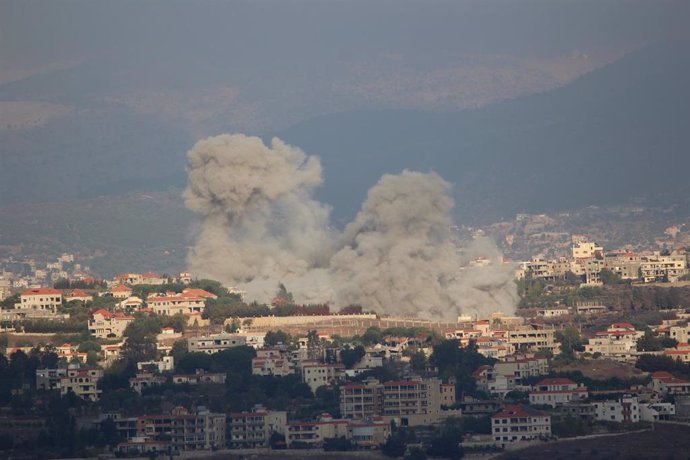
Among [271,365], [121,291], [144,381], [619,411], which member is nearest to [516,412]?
[619,411]

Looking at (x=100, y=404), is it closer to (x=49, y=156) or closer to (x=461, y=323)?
(x=461, y=323)

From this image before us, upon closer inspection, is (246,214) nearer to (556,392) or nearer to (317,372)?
(317,372)

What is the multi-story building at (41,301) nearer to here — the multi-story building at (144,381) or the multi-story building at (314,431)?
the multi-story building at (144,381)

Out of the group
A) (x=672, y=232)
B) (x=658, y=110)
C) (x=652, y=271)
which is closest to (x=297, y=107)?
(x=658, y=110)

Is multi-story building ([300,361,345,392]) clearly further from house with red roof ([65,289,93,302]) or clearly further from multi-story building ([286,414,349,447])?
house with red roof ([65,289,93,302])

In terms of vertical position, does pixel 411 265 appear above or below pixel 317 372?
above

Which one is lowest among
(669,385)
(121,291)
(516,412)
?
(516,412)

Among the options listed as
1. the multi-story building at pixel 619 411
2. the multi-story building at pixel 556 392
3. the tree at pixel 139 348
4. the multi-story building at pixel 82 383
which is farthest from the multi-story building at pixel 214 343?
the multi-story building at pixel 619 411
